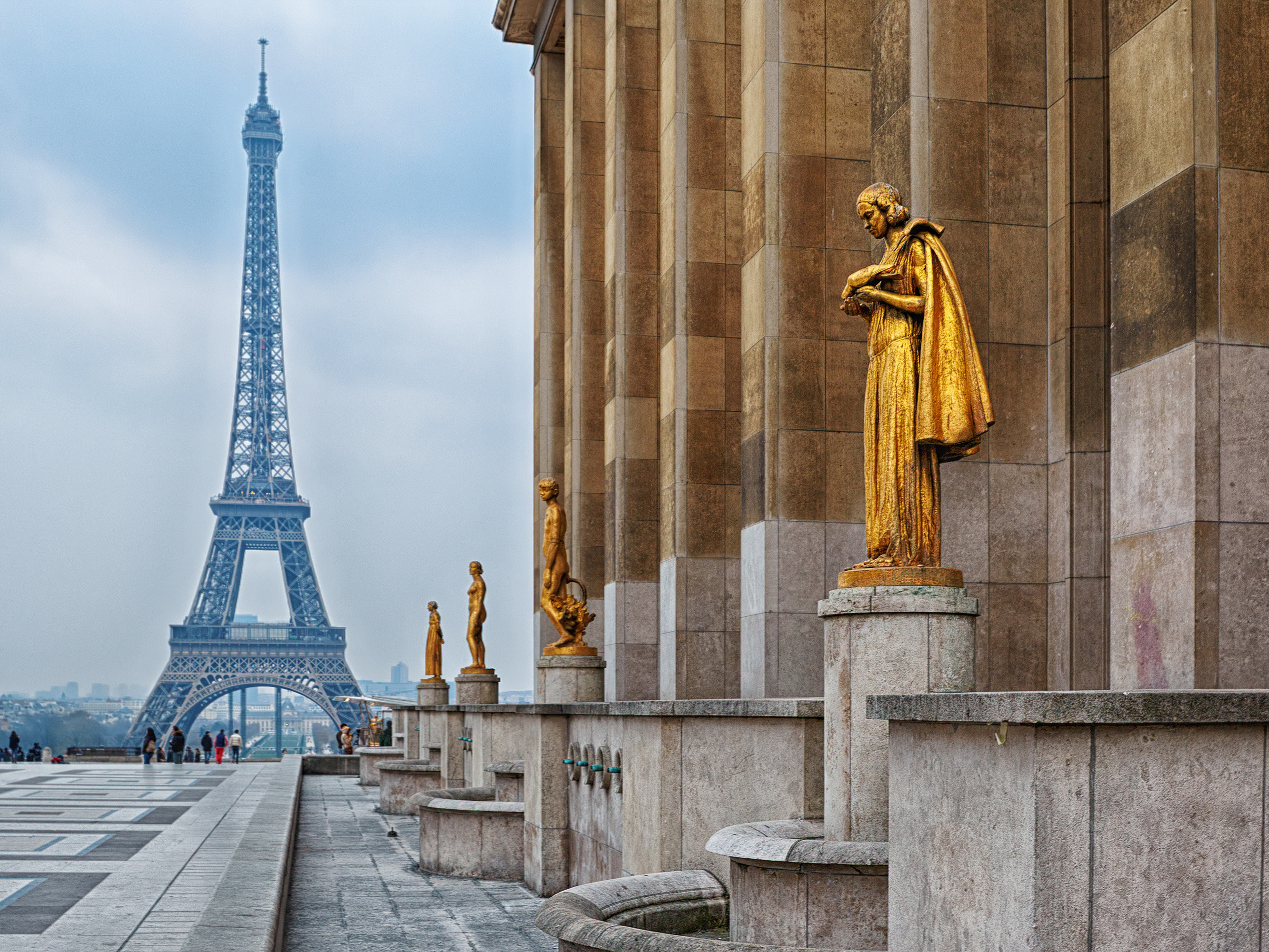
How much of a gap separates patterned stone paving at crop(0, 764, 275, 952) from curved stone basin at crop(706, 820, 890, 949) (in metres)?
3.86

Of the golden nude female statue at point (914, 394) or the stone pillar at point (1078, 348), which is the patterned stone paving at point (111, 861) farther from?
the stone pillar at point (1078, 348)

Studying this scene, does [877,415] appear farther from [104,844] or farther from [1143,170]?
[104,844]

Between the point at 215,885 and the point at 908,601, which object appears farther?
the point at 215,885

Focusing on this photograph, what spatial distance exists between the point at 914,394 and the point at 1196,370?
2369 mm

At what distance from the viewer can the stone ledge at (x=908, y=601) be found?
892 cm

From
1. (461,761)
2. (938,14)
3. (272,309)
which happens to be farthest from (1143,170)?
(272,309)

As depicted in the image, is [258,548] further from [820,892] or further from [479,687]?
[820,892]

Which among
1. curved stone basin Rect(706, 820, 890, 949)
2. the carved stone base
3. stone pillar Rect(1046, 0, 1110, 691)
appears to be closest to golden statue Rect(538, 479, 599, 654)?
stone pillar Rect(1046, 0, 1110, 691)

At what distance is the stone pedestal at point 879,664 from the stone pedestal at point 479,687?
882 inches

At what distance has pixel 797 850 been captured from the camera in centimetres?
843

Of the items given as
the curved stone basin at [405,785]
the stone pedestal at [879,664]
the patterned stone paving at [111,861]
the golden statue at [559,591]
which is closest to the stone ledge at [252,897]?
the patterned stone paving at [111,861]

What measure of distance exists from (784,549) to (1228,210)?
8.05m

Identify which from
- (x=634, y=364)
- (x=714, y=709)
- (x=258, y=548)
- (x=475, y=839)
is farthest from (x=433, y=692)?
(x=258, y=548)

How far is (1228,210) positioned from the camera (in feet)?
34.2
